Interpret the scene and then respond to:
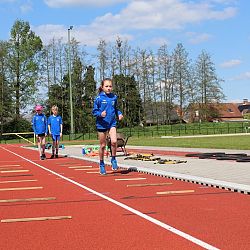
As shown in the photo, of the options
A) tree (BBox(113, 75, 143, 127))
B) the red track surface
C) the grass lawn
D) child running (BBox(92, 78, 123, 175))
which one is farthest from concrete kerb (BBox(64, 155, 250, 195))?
tree (BBox(113, 75, 143, 127))

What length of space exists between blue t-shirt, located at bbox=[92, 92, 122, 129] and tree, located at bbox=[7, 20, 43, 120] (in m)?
56.0

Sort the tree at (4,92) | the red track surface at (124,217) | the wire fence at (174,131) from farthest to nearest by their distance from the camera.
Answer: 1. the tree at (4,92)
2. the wire fence at (174,131)
3. the red track surface at (124,217)

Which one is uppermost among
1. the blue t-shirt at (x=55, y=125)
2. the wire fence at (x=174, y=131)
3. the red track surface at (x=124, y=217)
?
the blue t-shirt at (x=55, y=125)

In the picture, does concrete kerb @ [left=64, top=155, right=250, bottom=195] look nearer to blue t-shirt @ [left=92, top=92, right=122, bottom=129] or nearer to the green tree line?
blue t-shirt @ [left=92, top=92, right=122, bottom=129]

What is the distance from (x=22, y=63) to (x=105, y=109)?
58.3 m

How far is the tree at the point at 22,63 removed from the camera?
65.4m

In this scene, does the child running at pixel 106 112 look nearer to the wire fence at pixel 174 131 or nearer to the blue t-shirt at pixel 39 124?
the blue t-shirt at pixel 39 124

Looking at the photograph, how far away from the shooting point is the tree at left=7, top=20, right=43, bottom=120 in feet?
214

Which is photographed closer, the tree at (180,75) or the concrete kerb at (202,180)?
the concrete kerb at (202,180)

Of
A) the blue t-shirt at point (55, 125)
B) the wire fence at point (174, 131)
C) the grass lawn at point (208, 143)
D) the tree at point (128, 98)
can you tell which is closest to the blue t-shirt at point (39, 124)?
the blue t-shirt at point (55, 125)

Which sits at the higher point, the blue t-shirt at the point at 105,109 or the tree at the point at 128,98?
the tree at the point at 128,98

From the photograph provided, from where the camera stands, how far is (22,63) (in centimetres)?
6681

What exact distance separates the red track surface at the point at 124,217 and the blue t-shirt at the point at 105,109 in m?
2.03

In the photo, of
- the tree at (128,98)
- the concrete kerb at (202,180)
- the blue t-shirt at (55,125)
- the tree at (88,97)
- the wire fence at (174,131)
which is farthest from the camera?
the tree at (128,98)
